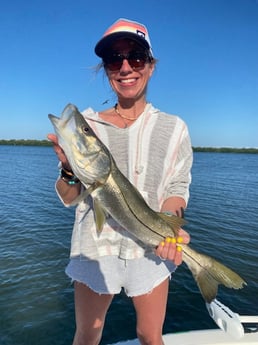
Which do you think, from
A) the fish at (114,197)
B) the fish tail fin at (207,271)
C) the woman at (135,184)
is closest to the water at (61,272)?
the woman at (135,184)

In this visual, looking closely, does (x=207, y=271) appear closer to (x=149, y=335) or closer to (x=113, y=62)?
(x=149, y=335)

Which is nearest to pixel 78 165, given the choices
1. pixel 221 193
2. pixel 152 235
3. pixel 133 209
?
pixel 133 209

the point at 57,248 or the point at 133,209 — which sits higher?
the point at 133,209

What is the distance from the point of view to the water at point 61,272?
7.58 metres

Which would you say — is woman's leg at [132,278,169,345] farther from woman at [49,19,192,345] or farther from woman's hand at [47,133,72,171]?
woman's hand at [47,133,72,171]

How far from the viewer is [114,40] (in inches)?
119

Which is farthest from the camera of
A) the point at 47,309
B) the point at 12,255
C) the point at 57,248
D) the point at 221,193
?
the point at 221,193

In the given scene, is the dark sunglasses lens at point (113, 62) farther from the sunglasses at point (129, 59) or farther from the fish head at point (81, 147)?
the fish head at point (81, 147)

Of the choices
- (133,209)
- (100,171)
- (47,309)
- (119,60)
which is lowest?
(47,309)

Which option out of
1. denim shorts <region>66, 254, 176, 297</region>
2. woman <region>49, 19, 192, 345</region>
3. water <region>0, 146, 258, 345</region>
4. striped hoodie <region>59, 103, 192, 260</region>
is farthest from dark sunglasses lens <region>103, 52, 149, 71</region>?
water <region>0, 146, 258, 345</region>

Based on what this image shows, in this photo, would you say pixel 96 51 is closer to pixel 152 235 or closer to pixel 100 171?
pixel 100 171

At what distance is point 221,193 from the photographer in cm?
2730

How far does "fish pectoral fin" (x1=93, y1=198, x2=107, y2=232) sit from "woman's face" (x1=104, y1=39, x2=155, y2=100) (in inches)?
45.8

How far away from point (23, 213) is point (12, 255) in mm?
6852
